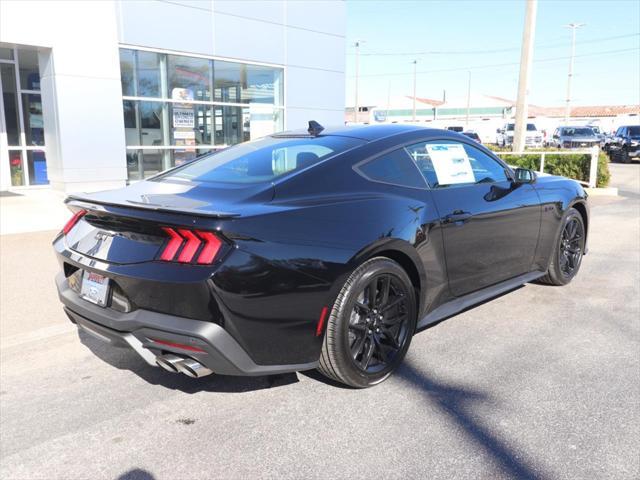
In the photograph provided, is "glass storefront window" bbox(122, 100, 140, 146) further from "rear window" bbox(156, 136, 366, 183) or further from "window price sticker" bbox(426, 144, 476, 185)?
"window price sticker" bbox(426, 144, 476, 185)

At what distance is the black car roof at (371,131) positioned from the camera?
3936 mm

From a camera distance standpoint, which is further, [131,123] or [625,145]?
[625,145]

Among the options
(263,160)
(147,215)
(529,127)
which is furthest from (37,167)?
(529,127)

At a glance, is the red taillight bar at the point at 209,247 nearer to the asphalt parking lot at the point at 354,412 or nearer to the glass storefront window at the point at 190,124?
the asphalt parking lot at the point at 354,412

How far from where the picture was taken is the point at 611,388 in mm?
3420

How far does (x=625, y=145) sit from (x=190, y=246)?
99.1 ft

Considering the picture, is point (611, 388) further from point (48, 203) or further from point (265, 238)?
point (48, 203)

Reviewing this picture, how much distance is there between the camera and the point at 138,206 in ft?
9.61

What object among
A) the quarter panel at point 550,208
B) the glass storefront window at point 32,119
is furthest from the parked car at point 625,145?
the glass storefront window at point 32,119

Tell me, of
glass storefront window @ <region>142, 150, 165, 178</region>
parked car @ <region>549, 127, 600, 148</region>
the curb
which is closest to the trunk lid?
glass storefront window @ <region>142, 150, 165, 178</region>

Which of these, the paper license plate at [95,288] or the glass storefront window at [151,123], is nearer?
the paper license plate at [95,288]

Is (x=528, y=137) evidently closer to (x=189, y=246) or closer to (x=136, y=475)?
(x=189, y=246)

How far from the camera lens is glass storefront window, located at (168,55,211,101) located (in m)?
12.5

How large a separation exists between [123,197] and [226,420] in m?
1.39
